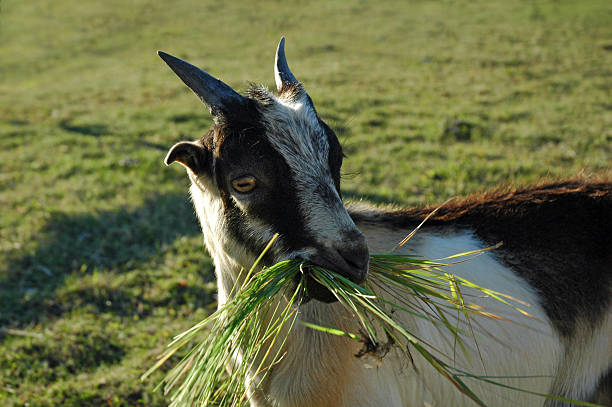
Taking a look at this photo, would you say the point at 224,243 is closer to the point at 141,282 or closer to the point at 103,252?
the point at 141,282

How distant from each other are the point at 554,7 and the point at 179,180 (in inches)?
725

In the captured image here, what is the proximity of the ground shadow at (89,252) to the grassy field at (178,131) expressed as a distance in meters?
0.02

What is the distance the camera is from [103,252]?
6.35m

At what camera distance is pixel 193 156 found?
9.26 ft

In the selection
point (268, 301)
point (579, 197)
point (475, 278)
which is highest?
point (268, 301)

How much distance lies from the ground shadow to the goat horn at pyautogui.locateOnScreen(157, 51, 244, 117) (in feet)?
10.2

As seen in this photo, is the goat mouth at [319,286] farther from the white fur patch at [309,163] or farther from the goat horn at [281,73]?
the goat horn at [281,73]

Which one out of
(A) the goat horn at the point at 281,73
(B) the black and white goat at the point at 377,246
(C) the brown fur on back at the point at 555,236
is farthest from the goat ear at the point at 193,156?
(C) the brown fur on back at the point at 555,236

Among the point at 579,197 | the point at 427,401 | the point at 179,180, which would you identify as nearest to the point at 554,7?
the point at 179,180

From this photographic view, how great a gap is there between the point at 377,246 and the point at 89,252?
447 cm

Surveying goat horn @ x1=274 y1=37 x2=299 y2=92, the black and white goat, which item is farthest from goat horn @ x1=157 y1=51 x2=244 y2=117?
goat horn @ x1=274 y1=37 x2=299 y2=92

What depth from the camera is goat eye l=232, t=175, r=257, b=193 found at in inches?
103

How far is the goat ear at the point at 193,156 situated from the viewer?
109 inches

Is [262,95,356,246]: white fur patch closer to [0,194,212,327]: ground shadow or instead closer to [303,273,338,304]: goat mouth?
[303,273,338,304]: goat mouth
